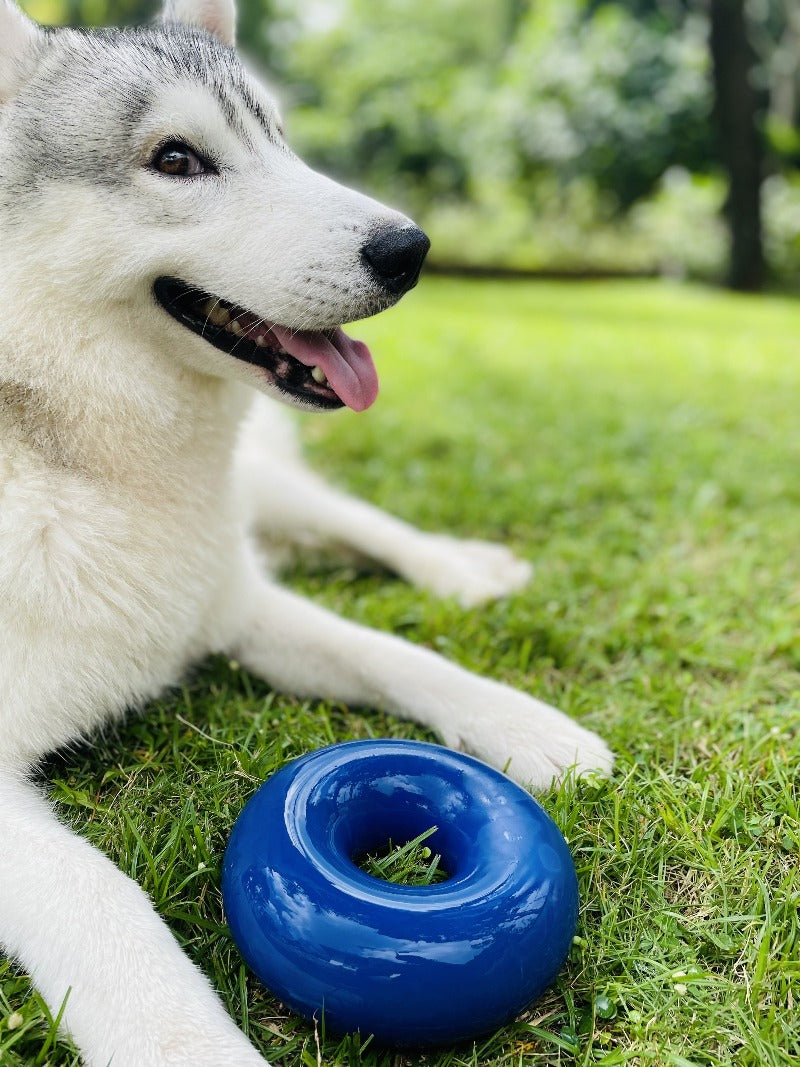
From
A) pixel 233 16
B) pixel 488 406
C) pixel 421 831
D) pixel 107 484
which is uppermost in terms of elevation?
pixel 233 16

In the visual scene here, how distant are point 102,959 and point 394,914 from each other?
0.50 metres


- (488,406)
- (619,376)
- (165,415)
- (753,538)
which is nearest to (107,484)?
(165,415)

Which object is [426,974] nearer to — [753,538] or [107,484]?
[107,484]

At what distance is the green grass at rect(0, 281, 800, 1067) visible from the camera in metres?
1.58

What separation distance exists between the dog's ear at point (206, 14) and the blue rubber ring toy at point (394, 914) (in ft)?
6.36

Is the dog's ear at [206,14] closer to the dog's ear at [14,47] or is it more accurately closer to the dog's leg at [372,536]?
the dog's ear at [14,47]

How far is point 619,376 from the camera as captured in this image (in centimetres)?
653

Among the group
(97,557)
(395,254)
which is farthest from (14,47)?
(97,557)

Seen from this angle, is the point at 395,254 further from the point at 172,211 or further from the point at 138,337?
the point at 138,337

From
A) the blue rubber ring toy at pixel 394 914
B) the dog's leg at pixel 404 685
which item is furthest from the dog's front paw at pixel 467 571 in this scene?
the blue rubber ring toy at pixel 394 914

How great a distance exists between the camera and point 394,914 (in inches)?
58.1

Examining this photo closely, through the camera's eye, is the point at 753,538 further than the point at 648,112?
No

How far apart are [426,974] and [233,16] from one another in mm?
2367

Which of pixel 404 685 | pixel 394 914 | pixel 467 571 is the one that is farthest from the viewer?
pixel 467 571
